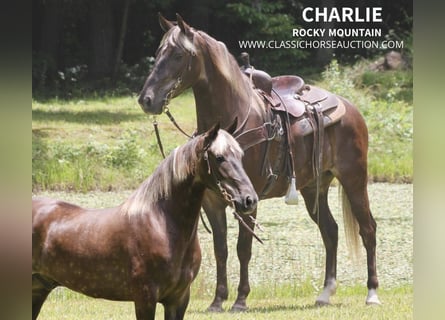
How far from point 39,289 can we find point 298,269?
1827 millimetres

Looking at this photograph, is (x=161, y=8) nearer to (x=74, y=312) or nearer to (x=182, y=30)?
(x=182, y=30)

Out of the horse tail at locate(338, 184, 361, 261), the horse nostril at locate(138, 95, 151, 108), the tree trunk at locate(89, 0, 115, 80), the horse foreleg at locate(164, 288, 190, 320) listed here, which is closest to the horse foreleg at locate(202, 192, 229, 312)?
the horse nostril at locate(138, 95, 151, 108)

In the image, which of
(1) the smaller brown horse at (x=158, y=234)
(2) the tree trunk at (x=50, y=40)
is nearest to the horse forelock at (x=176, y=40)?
(2) the tree trunk at (x=50, y=40)

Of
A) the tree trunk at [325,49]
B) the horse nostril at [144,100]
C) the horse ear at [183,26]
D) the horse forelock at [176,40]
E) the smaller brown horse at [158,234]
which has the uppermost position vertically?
the horse ear at [183,26]

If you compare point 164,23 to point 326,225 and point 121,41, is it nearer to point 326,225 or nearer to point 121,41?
point 121,41

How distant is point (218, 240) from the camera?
6242mm

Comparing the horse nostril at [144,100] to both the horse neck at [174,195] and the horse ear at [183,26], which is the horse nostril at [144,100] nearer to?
the horse ear at [183,26]

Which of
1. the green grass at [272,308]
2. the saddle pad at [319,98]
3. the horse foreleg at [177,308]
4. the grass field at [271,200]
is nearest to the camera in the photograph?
the horse foreleg at [177,308]

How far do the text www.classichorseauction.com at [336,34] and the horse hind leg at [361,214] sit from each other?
96 cm

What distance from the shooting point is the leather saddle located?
6301 millimetres

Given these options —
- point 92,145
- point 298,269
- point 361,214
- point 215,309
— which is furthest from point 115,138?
point 361,214

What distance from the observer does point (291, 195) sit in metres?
6.31

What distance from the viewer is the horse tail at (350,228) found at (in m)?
6.68

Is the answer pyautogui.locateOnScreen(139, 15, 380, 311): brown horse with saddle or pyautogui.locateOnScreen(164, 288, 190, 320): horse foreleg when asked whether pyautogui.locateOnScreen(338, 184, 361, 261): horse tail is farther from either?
pyautogui.locateOnScreen(164, 288, 190, 320): horse foreleg
